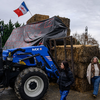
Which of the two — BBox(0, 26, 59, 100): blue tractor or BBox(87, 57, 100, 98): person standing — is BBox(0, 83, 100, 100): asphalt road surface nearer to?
BBox(87, 57, 100, 98): person standing

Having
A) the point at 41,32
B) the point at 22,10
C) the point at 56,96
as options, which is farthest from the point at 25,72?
the point at 22,10

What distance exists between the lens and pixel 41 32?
7.40m

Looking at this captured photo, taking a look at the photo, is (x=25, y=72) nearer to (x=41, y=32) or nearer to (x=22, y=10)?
(x=41, y=32)

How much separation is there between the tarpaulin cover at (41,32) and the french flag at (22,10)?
2.25m

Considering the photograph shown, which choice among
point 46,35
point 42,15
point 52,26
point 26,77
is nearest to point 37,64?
point 26,77

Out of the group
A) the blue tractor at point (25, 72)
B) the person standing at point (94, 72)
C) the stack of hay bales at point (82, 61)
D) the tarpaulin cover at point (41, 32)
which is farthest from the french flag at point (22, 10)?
the person standing at point (94, 72)

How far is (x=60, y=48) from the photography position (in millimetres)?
6363

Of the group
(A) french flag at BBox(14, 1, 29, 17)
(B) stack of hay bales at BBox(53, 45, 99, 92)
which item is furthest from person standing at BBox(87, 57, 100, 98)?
(A) french flag at BBox(14, 1, 29, 17)

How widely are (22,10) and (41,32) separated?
400 cm

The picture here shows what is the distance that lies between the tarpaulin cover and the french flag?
2.25 metres

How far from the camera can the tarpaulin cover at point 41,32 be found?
691 cm

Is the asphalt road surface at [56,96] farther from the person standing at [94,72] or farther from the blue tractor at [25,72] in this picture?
the blue tractor at [25,72]

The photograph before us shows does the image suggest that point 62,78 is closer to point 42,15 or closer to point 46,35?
point 46,35

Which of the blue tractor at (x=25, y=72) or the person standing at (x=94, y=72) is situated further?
the person standing at (x=94, y=72)
